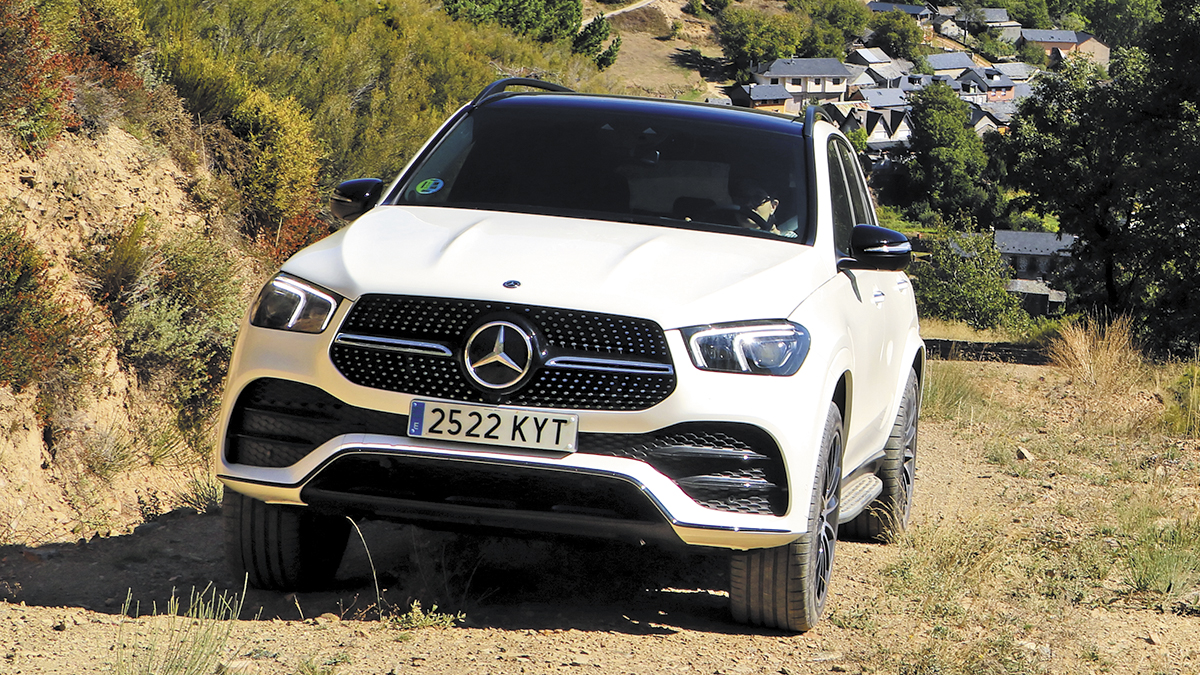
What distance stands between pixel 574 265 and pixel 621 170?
1154 mm

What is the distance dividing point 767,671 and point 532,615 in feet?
3.02

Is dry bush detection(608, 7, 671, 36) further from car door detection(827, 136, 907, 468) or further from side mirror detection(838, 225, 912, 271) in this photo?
side mirror detection(838, 225, 912, 271)

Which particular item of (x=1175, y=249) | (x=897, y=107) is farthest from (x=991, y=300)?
(x=897, y=107)

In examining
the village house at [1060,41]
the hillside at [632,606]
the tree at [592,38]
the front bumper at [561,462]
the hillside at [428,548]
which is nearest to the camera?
the front bumper at [561,462]

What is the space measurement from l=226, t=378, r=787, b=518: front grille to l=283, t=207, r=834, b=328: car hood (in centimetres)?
35

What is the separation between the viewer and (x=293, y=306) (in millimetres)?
3791

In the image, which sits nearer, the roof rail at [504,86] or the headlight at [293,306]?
the headlight at [293,306]

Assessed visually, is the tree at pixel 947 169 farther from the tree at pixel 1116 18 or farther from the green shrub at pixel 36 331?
the tree at pixel 1116 18

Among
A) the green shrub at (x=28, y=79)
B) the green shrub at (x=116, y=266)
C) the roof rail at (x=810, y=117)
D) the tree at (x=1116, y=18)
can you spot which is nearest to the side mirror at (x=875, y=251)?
the roof rail at (x=810, y=117)

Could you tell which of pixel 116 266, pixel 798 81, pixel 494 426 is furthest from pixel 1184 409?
pixel 798 81

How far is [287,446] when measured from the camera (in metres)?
3.75

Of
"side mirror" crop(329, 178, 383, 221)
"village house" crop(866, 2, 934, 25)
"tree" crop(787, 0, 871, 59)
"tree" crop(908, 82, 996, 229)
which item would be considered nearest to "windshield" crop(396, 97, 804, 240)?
"side mirror" crop(329, 178, 383, 221)

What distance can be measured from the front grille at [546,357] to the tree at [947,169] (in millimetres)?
86678

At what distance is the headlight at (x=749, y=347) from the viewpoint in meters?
3.58
